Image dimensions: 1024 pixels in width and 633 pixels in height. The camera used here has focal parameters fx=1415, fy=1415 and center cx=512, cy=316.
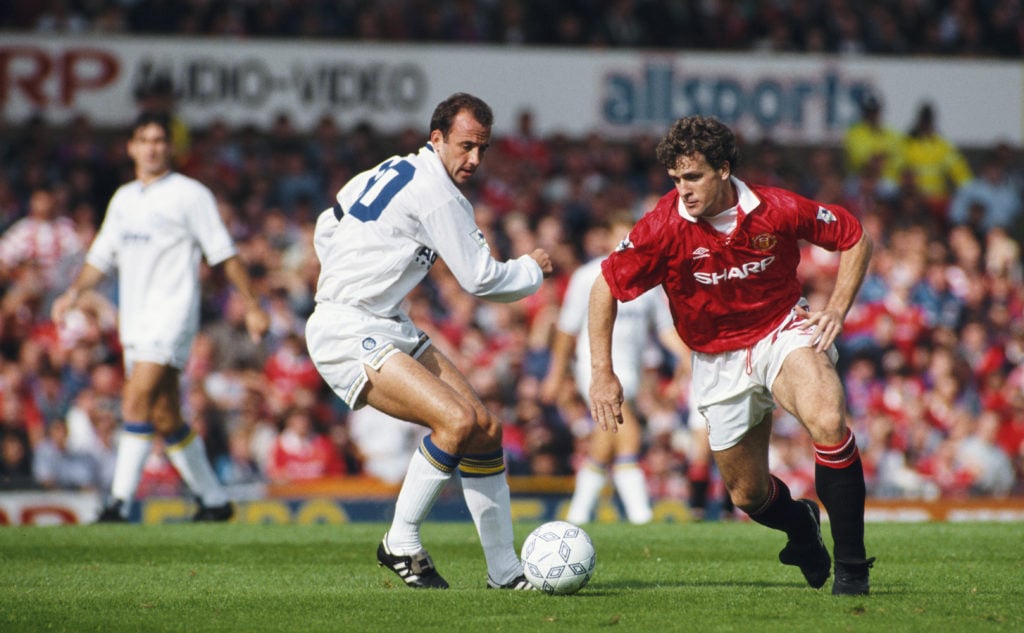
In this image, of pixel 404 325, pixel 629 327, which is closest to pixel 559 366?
pixel 629 327

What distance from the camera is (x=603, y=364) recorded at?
6.72 meters

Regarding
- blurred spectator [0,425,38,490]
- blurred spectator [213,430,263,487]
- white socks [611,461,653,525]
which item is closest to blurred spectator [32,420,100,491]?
blurred spectator [0,425,38,490]

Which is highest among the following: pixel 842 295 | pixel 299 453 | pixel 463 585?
pixel 842 295

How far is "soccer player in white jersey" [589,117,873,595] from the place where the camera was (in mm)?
6430

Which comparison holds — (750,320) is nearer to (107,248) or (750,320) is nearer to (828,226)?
(828,226)

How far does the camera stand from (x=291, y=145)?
770 inches

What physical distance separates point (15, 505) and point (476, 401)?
7.23 meters

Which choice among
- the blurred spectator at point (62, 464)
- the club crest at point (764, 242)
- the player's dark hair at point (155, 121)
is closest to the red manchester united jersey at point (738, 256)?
the club crest at point (764, 242)

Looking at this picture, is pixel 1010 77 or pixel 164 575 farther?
pixel 1010 77

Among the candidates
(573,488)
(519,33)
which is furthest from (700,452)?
(519,33)

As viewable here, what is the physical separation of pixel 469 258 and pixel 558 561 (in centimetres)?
151

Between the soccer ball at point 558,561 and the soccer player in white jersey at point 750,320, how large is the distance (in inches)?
23.9

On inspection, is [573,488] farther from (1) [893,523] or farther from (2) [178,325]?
(2) [178,325]

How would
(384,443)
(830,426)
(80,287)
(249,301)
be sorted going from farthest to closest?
(384,443)
(80,287)
(249,301)
(830,426)
